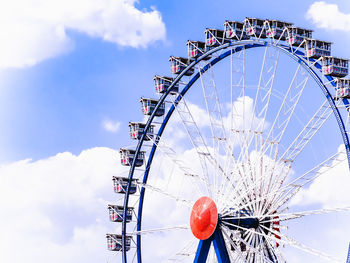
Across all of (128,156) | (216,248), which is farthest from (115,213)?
(216,248)

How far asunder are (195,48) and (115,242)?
36.1 feet

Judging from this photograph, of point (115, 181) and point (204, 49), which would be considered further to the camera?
point (115, 181)

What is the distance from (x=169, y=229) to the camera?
34156mm

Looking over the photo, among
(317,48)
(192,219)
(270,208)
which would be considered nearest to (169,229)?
(192,219)

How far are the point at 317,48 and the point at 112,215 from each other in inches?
626

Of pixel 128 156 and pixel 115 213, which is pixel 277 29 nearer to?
pixel 128 156

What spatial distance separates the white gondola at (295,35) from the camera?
31906mm

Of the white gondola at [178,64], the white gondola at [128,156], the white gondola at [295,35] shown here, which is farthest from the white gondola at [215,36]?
the white gondola at [128,156]

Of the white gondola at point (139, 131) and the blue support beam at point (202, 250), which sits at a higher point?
the white gondola at point (139, 131)

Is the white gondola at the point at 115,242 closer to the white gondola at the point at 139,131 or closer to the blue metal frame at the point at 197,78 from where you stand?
the blue metal frame at the point at 197,78

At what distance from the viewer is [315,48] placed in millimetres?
30609

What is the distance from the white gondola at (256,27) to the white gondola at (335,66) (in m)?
4.44

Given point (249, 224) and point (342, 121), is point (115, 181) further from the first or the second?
point (342, 121)

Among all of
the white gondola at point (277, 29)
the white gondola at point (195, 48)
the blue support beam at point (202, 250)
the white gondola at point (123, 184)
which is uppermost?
the white gondola at point (195, 48)
